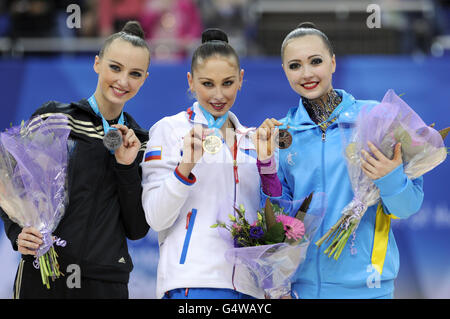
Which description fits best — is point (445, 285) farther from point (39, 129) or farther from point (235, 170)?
point (39, 129)

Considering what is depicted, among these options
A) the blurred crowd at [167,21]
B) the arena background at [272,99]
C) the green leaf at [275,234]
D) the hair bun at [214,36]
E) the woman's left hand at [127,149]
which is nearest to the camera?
the green leaf at [275,234]

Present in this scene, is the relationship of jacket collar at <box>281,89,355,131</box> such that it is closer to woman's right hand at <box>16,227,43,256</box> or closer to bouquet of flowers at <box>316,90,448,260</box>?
bouquet of flowers at <box>316,90,448,260</box>

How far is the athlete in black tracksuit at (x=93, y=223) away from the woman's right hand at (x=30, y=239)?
12 centimetres

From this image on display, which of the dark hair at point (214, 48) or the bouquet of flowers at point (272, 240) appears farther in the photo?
the dark hair at point (214, 48)

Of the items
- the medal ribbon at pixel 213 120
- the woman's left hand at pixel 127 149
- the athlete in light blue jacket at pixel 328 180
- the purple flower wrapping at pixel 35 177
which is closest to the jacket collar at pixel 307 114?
the athlete in light blue jacket at pixel 328 180

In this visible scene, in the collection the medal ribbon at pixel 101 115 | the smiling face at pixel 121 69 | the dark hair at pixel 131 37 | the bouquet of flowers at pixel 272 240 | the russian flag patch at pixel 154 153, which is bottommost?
the bouquet of flowers at pixel 272 240

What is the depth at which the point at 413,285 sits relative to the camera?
16.4 ft

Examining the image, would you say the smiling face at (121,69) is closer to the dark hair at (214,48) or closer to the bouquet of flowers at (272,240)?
the dark hair at (214,48)

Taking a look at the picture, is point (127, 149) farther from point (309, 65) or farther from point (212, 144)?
point (309, 65)

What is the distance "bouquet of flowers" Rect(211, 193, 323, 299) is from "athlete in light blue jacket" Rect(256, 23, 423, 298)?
3.7 inches

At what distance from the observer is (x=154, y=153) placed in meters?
2.88

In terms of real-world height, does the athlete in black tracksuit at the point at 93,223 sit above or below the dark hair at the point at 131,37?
below

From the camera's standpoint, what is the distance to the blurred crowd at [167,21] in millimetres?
5988

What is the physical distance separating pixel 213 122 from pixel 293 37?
1.75ft
